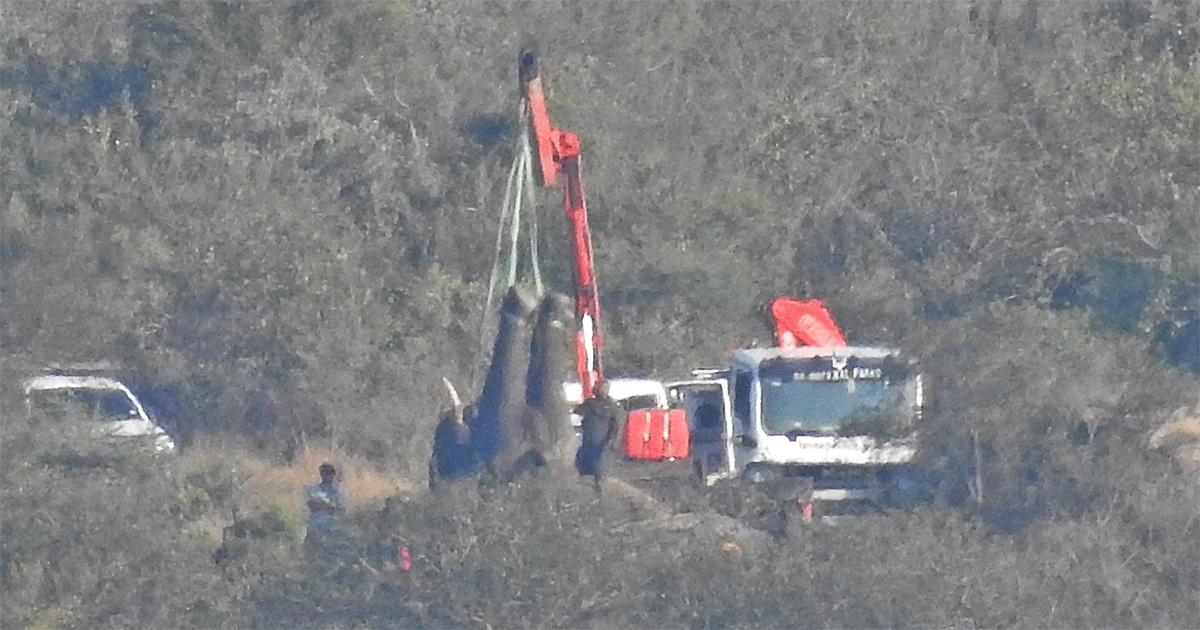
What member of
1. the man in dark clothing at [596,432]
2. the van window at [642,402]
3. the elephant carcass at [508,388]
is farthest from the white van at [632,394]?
the elephant carcass at [508,388]

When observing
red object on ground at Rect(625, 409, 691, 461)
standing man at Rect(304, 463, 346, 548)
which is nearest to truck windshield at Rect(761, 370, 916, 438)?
red object on ground at Rect(625, 409, 691, 461)

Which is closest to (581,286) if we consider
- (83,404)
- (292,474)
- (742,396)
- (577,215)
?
(577,215)

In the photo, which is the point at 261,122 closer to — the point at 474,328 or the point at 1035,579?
the point at 474,328

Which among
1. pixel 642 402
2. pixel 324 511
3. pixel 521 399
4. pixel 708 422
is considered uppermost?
pixel 521 399

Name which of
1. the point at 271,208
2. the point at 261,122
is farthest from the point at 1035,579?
the point at 261,122

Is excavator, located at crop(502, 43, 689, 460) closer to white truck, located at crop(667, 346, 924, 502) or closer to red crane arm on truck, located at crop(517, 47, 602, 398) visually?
red crane arm on truck, located at crop(517, 47, 602, 398)

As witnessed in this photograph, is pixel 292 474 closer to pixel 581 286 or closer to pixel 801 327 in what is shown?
pixel 581 286

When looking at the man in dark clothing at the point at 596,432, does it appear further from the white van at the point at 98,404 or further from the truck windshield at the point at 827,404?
the white van at the point at 98,404
